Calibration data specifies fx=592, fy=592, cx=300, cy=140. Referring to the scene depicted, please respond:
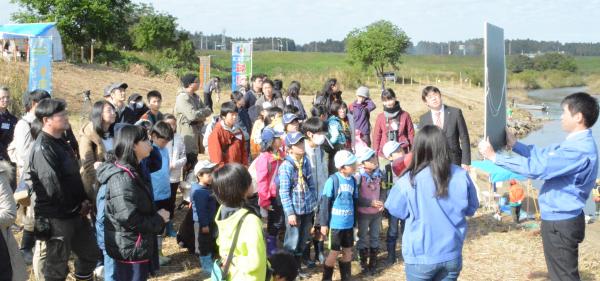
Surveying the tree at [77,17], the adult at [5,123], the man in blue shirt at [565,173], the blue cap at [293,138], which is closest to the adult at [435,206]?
the man in blue shirt at [565,173]

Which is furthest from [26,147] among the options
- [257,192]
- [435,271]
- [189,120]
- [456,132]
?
[456,132]

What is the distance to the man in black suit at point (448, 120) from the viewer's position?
19.9 ft

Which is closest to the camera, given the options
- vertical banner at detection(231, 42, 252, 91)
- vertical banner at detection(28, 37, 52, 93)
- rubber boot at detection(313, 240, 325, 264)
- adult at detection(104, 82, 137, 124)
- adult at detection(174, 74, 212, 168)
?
rubber boot at detection(313, 240, 325, 264)

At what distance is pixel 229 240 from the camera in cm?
321

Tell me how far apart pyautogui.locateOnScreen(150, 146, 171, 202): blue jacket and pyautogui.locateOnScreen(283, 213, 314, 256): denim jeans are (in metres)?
1.29

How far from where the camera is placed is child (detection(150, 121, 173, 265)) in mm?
5707

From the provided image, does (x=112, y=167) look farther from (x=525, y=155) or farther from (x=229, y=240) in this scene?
(x=525, y=155)

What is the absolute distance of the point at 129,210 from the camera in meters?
3.85

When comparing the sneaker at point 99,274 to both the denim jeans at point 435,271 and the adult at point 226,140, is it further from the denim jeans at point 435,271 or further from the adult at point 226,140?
the denim jeans at point 435,271

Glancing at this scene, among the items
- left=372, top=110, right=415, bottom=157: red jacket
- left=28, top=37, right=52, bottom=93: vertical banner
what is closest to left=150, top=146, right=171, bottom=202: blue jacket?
left=372, top=110, right=415, bottom=157: red jacket

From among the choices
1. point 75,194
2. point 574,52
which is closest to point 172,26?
point 75,194

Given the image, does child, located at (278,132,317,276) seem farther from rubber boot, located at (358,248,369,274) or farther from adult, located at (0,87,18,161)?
adult, located at (0,87,18,161)

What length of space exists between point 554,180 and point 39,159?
361cm

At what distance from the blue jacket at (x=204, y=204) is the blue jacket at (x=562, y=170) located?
8.69 ft
